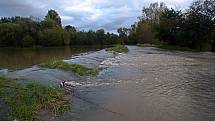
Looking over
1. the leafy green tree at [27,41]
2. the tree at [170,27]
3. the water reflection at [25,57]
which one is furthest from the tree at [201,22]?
the leafy green tree at [27,41]

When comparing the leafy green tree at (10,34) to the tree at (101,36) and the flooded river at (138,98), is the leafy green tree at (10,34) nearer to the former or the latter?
the tree at (101,36)

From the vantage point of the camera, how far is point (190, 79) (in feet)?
76.2

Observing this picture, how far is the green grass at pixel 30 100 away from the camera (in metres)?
11.2

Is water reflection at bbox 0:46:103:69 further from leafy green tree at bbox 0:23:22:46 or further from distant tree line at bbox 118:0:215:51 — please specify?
leafy green tree at bbox 0:23:22:46

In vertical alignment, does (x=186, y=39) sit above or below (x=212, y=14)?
below

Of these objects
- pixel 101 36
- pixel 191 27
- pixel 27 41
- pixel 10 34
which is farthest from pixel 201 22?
pixel 101 36

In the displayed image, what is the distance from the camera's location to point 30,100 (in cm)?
1270

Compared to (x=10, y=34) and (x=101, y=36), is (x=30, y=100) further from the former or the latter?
(x=101, y=36)

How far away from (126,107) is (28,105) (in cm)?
430

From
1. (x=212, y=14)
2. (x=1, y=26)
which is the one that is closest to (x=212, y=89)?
(x=212, y=14)

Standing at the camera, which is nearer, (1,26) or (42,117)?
(42,117)

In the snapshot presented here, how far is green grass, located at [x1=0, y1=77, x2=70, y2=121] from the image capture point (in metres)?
11.2

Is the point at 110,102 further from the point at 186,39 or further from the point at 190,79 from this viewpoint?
the point at 186,39

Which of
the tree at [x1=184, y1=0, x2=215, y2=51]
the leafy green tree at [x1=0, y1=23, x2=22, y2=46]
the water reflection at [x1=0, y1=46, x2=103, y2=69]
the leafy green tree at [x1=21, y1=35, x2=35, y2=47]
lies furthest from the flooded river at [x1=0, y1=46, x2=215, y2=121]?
the leafy green tree at [x1=0, y1=23, x2=22, y2=46]
